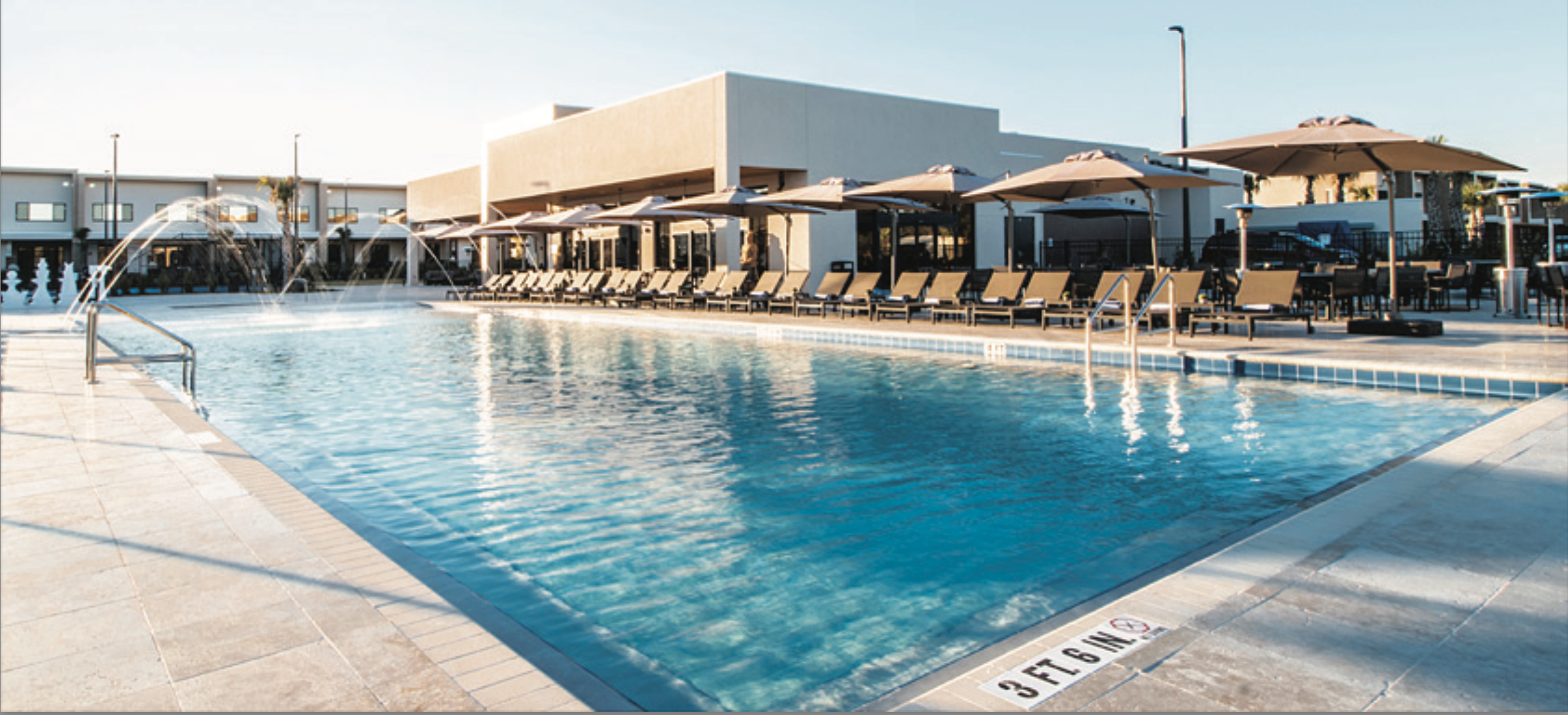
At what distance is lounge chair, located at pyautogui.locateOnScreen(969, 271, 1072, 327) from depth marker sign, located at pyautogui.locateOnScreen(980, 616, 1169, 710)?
10.0m

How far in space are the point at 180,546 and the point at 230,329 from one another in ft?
50.0

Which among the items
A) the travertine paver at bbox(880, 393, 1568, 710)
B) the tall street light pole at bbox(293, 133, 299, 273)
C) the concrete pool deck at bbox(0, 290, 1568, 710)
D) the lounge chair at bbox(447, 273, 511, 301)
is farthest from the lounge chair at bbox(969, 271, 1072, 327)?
the tall street light pole at bbox(293, 133, 299, 273)

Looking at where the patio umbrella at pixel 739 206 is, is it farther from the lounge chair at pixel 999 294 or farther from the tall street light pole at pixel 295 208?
the tall street light pole at pixel 295 208

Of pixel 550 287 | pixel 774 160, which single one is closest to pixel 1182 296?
pixel 774 160

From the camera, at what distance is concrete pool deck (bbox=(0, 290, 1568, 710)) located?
7.06 ft

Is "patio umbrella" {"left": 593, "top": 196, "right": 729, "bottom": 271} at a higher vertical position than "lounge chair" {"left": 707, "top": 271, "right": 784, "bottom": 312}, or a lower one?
higher

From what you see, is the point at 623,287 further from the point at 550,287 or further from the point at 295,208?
the point at 295,208

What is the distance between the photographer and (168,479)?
4.42 metres

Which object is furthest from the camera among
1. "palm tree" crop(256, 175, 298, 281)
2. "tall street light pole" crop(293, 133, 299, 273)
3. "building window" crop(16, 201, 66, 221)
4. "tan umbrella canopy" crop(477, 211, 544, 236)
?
"palm tree" crop(256, 175, 298, 281)

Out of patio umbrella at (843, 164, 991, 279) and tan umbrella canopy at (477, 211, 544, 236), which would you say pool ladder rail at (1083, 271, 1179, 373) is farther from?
tan umbrella canopy at (477, 211, 544, 236)

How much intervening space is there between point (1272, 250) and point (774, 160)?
1261 centimetres

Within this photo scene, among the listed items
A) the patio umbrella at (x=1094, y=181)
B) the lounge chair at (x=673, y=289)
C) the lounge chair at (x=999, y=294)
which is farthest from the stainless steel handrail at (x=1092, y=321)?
the lounge chair at (x=673, y=289)

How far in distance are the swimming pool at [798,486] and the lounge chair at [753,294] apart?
304 inches

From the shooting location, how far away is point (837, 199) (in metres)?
15.5
